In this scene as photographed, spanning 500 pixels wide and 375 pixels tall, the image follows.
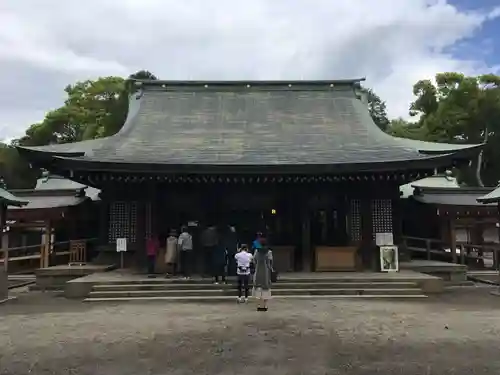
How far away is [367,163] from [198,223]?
5695 millimetres

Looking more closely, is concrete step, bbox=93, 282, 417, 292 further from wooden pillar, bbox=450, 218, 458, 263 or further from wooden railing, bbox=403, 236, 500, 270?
wooden pillar, bbox=450, 218, 458, 263

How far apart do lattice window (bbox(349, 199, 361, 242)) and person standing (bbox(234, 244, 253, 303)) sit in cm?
557

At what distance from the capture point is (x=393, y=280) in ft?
42.9

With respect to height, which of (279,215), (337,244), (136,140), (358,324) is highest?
(136,140)

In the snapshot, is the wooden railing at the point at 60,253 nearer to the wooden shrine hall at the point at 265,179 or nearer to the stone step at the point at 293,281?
the wooden shrine hall at the point at 265,179

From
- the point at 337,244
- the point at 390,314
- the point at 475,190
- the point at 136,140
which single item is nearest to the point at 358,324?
the point at 390,314

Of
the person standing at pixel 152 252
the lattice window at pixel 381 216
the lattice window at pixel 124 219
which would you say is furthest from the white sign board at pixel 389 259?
the lattice window at pixel 124 219

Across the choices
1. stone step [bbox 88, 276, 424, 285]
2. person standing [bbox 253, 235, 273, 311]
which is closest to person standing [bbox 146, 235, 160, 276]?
stone step [bbox 88, 276, 424, 285]

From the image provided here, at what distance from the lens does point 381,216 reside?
15.9 metres

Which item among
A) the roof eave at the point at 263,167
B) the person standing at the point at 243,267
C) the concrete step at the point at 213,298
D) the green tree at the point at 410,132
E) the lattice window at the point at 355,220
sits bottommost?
the concrete step at the point at 213,298

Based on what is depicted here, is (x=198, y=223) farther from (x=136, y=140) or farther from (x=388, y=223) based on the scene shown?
(x=388, y=223)

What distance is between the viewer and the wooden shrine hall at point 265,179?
47.0ft

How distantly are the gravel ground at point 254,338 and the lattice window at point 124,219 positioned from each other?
4868mm

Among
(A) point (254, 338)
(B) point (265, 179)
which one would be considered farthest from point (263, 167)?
(A) point (254, 338)
